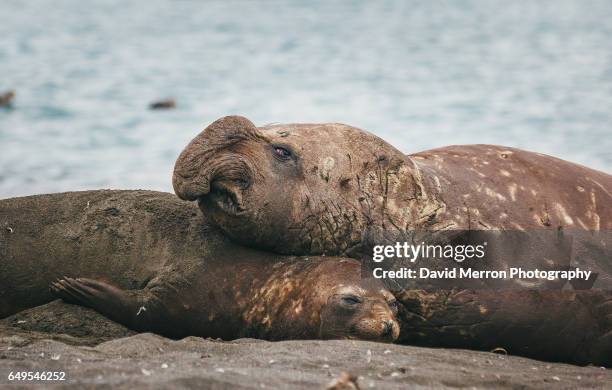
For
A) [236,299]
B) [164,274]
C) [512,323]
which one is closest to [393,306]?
[512,323]

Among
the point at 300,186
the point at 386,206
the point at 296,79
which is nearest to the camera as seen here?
the point at 300,186

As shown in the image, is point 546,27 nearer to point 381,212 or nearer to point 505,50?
point 505,50

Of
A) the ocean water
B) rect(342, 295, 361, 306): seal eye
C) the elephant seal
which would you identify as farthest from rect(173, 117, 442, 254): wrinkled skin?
the ocean water

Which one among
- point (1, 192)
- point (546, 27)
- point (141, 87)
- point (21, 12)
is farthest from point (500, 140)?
point (21, 12)

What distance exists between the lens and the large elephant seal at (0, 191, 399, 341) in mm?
6340

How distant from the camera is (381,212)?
22.1 ft

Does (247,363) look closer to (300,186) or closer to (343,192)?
(300,186)

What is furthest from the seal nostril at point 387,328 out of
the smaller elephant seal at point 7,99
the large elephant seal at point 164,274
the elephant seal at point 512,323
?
the smaller elephant seal at point 7,99

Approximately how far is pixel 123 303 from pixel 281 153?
1216mm

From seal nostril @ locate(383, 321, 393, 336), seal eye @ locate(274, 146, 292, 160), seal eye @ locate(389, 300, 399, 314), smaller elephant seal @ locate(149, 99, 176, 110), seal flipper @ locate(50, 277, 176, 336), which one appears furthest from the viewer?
smaller elephant seal @ locate(149, 99, 176, 110)

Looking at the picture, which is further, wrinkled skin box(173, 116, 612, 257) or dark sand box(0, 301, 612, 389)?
wrinkled skin box(173, 116, 612, 257)

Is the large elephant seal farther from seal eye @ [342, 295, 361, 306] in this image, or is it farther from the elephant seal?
the elephant seal

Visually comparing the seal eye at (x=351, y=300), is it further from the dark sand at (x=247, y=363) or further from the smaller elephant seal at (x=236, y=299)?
the dark sand at (x=247, y=363)

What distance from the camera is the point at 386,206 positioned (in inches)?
267
